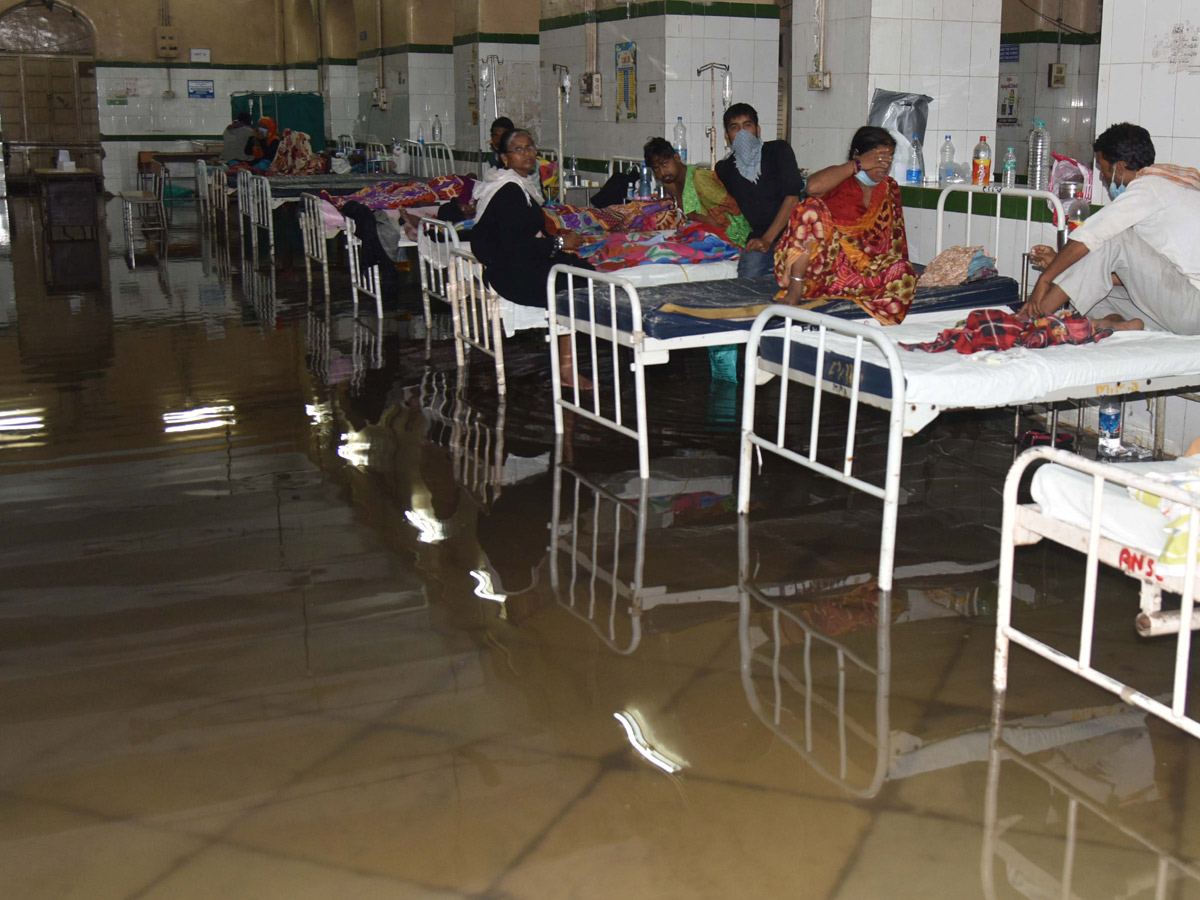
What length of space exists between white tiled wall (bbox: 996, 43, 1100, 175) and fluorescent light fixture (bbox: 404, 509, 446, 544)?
25.7 ft

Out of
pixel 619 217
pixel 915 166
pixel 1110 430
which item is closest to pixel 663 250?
pixel 619 217

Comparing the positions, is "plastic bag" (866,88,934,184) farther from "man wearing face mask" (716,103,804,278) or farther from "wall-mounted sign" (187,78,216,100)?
"wall-mounted sign" (187,78,216,100)

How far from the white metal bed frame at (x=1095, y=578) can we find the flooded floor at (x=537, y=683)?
18 cm

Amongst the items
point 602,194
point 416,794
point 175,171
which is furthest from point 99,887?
point 175,171

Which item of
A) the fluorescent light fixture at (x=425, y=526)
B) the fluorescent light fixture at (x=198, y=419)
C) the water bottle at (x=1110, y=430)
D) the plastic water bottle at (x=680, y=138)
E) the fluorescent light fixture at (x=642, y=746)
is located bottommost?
the fluorescent light fixture at (x=642, y=746)

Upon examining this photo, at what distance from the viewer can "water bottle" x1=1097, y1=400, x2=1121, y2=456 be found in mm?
5328

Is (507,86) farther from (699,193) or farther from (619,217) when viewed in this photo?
(699,193)

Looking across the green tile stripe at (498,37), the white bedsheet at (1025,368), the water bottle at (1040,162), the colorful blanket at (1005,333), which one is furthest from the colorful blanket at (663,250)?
the green tile stripe at (498,37)

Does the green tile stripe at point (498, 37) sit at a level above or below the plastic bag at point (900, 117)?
above

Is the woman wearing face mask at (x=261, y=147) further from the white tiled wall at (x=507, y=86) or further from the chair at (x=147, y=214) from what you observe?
the white tiled wall at (x=507, y=86)

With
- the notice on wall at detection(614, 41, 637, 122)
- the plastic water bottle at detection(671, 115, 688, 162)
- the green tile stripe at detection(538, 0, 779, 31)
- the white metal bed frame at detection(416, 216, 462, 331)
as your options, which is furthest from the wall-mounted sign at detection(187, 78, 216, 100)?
the plastic water bottle at detection(671, 115, 688, 162)

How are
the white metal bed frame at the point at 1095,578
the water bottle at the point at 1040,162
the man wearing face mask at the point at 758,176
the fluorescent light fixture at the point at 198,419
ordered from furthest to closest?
the man wearing face mask at the point at 758,176 → the water bottle at the point at 1040,162 → the fluorescent light fixture at the point at 198,419 → the white metal bed frame at the point at 1095,578

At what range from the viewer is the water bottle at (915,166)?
23.4 ft

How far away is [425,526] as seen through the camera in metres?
4.52
